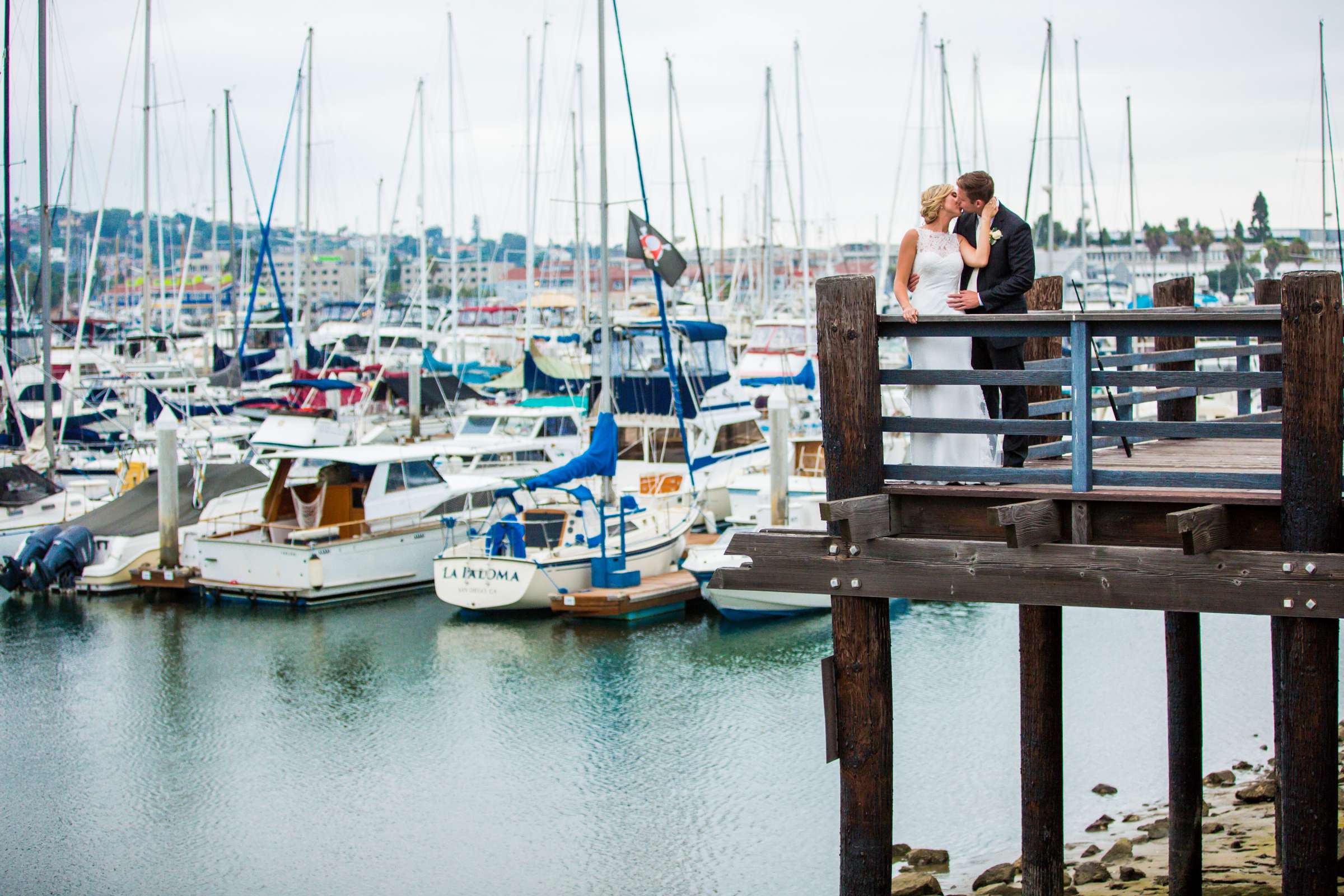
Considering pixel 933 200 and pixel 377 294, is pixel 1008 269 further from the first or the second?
pixel 377 294

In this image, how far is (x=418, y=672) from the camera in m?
20.0

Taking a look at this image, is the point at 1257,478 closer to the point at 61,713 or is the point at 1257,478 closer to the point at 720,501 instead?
the point at 61,713

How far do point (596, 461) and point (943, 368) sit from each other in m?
16.1

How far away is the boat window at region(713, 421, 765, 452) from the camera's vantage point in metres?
29.0

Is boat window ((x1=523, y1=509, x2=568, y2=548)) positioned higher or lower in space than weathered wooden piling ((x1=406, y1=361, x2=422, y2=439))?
lower

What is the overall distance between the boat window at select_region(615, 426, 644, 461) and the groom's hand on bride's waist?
2139cm

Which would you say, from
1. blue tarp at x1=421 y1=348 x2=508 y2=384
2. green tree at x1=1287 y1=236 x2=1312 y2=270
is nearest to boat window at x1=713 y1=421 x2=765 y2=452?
blue tarp at x1=421 y1=348 x2=508 y2=384

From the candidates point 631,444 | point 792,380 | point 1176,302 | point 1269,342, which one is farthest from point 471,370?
point 1176,302

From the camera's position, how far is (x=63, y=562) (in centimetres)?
2519

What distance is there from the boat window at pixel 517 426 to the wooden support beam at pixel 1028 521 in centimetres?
2480

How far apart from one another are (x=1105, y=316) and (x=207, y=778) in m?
12.9

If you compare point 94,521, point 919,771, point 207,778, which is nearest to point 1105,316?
point 919,771

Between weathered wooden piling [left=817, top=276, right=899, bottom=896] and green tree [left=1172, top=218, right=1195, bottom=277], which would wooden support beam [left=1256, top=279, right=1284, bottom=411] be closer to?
weathered wooden piling [left=817, top=276, right=899, bottom=896]

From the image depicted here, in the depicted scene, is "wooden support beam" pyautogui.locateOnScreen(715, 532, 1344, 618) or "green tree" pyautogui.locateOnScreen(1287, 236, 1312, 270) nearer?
"wooden support beam" pyautogui.locateOnScreen(715, 532, 1344, 618)
